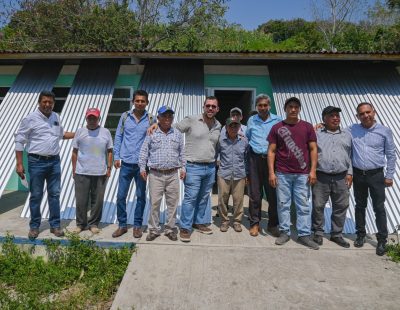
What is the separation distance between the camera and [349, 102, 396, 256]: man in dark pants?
420 centimetres

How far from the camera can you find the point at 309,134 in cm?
427

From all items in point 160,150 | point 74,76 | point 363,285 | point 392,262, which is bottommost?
point 363,285

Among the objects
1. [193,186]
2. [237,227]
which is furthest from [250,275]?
[193,186]

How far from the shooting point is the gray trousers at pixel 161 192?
170 inches

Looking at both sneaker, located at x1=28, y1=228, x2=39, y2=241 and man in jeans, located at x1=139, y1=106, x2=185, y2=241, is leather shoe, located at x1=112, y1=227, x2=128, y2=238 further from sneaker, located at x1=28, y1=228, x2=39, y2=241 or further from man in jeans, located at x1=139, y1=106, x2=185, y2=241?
sneaker, located at x1=28, y1=228, x2=39, y2=241

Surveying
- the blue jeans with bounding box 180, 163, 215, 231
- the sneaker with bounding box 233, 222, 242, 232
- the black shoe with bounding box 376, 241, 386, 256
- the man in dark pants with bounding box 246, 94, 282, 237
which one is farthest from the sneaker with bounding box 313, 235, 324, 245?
the blue jeans with bounding box 180, 163, 215, 231

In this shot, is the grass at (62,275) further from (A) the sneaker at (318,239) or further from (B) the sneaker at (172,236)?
(A) the sneaker at (318,239)

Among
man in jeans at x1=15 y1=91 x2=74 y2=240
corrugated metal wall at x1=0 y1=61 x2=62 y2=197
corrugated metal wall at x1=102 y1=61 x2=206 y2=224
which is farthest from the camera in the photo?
corrugated metal wall at x1=102 y1=61 x2=206 y2=224

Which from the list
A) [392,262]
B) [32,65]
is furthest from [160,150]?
[32,65]

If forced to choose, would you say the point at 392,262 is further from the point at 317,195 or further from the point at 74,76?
the point at 74,76

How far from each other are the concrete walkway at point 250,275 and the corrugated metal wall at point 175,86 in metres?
1.85

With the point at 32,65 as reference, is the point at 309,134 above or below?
below

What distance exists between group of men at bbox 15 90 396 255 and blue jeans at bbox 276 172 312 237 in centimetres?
1

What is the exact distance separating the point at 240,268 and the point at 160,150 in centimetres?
167
